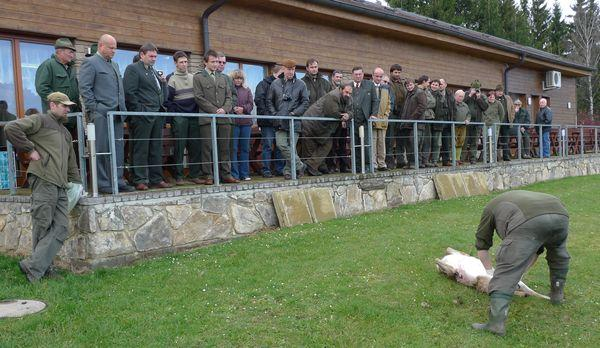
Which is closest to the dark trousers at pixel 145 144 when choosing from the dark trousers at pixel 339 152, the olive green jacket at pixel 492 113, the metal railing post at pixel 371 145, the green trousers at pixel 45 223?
the green trousers at pixel 45 223

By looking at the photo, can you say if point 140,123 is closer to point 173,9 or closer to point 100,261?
point 100,261

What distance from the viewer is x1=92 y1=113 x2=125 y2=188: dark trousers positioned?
659 cm

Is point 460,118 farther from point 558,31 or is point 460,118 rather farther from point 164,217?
point 558,31

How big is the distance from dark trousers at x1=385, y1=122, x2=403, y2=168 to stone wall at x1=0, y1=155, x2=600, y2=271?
Result: 132 cm

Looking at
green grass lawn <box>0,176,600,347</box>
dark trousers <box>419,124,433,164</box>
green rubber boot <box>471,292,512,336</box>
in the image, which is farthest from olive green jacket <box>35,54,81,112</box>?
dark trousers <box>419,124,433,164</box>

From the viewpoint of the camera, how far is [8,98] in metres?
8.26

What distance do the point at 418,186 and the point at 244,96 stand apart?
3.96m

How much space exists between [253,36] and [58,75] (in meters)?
5.21

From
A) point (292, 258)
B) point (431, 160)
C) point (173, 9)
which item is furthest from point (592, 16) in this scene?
point (292, 258)

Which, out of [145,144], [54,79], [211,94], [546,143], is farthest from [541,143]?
[54,79]

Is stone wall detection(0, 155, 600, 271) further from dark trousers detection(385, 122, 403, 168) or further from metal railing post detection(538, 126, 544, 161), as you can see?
metal railing post detection(538, 126, 544, 161)

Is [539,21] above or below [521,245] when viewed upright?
above

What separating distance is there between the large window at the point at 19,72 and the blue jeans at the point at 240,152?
9.86 ft

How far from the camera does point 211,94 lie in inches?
309
